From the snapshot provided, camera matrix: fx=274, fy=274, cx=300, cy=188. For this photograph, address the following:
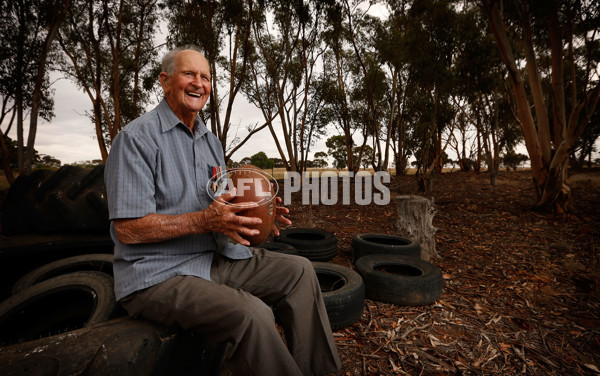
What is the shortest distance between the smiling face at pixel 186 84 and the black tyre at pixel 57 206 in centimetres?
207

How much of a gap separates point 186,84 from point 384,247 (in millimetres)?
3635

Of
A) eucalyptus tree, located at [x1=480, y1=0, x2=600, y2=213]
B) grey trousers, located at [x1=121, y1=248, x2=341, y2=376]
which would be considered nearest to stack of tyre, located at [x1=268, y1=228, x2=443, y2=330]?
grey trousers, located at [x1=121, y1=248, x2=341, y2=376]

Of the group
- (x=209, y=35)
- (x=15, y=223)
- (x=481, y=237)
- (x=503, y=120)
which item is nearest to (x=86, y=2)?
(x=209, y=35)

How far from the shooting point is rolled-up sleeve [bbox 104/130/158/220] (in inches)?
59.5

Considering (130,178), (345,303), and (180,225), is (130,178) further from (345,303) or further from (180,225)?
(345,303)

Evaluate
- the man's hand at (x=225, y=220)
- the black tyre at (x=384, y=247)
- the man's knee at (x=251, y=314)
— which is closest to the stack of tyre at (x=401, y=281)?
the black tyre at (x=384, y=247)

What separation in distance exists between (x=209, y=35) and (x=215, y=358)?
11.8 meters

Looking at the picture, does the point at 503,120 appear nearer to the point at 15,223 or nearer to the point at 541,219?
the point at 541,219

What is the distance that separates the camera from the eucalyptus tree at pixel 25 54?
10.1 metres

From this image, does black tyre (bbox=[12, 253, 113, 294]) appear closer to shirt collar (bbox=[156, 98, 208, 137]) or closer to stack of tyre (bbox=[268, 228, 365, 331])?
shirt collar (bbox=[156, 98, 208, 137])

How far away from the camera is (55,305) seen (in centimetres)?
208

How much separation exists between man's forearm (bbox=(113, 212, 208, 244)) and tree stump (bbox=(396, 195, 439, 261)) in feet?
15.0

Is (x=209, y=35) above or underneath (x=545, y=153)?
above

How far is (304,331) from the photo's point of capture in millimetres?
1927
